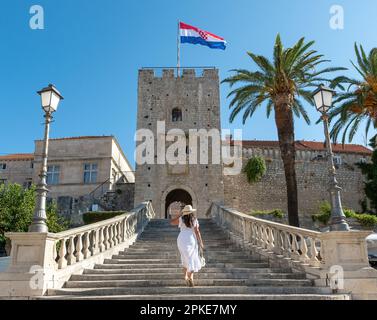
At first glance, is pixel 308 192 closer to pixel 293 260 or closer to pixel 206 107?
pixel 206 107

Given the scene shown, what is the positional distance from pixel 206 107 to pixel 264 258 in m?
19.7

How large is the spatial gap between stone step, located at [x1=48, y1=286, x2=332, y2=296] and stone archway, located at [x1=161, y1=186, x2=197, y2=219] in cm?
1886

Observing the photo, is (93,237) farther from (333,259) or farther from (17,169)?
(17,169)

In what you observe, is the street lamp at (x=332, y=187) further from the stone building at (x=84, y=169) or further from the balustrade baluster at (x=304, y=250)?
the stone building at (x=84, y=169)

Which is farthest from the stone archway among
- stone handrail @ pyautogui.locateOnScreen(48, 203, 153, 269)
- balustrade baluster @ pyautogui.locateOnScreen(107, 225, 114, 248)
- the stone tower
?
balustrade baluster @ pyautogui.locateOnScreen(107, 225, 114, 248)

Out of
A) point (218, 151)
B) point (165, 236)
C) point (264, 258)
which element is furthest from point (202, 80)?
point (264, 258)

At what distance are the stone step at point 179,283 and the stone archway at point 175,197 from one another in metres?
18.3

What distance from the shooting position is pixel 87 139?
31672 mm

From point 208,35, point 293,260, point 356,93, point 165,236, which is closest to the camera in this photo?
point 293,260

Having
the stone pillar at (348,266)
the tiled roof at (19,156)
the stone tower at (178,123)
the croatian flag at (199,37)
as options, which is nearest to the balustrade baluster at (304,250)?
the stone pillar at (348,266)

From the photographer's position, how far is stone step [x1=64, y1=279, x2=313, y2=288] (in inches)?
313

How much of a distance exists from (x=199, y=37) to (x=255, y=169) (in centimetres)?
1211
